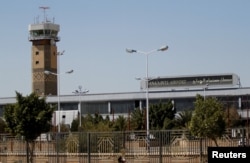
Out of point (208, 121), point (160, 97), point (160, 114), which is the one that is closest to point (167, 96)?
point (160, 97)

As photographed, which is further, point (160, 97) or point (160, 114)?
point (160, 97)

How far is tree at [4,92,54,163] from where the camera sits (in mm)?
30969

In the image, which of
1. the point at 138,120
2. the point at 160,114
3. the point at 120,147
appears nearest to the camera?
the point at 120,147

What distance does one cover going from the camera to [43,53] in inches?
4496

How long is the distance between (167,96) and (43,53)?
119ft

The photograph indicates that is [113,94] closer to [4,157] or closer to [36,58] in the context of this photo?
[36,58]

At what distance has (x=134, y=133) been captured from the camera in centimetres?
2858

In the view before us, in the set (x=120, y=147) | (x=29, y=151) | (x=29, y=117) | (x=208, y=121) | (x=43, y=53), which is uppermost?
(x=43, y=53)

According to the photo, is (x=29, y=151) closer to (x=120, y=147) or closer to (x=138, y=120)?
(x=120, y=147)

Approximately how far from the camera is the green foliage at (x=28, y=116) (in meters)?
31.0

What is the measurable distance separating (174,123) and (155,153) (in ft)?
122

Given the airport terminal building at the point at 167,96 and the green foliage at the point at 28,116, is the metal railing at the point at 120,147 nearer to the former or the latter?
the green foliage at the point at 28,116

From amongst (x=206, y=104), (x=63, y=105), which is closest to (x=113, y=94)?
(x=63, y=105)

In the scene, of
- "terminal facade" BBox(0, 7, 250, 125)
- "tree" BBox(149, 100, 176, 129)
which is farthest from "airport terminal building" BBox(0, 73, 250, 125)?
"tree" BBox(149, 100, 176, 129)
